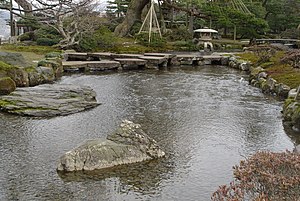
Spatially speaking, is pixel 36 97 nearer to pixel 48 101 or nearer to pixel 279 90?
pixel 48 101

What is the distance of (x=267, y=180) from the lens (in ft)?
13.3

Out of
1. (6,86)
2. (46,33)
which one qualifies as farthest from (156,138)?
(46,33)

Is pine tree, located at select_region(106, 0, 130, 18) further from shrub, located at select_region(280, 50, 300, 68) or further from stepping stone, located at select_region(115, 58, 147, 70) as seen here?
shrub, located at select_region(280, 50, 300, 68)

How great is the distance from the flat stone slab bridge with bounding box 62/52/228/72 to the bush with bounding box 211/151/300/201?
667 inches

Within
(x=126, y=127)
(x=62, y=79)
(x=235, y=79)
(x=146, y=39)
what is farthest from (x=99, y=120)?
(x=146, y=39)

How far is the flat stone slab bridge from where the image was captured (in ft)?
70.1

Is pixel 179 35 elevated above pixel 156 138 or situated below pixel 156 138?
above

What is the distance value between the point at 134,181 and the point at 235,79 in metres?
13.6

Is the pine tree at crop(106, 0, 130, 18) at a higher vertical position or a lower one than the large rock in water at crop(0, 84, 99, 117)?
higher

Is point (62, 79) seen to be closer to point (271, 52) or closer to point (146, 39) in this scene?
point (271, 52)

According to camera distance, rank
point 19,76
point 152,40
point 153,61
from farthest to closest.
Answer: point 152,40 < point 153,61 < point 19,76

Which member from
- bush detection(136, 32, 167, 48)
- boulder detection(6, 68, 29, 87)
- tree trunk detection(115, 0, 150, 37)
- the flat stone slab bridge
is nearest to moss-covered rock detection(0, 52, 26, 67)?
boulder detection(6, 68, 29, 87)

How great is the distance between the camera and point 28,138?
8781 millimetres

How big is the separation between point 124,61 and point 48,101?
11111 millimetres
